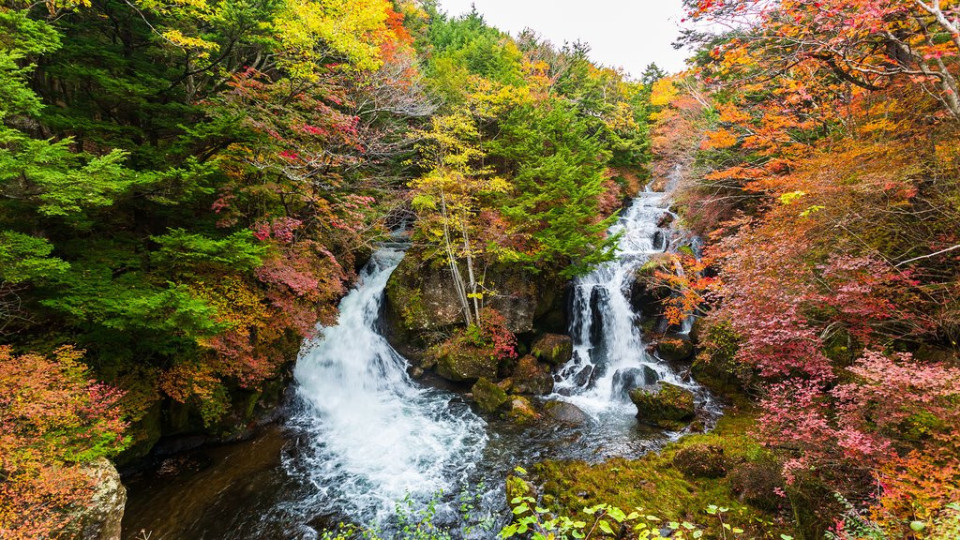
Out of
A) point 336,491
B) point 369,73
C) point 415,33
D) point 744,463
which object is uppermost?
point 415,33

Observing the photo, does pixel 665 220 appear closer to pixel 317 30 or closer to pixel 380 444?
pixel 380 444

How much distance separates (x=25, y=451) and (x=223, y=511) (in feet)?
12.8

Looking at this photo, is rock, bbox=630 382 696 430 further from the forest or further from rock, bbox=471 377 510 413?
rock, bbox=471 377 510 413

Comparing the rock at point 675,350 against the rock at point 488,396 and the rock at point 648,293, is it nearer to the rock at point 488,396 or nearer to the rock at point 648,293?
the rock at point 648,293

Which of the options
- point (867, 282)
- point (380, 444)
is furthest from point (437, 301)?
point (867, 282)

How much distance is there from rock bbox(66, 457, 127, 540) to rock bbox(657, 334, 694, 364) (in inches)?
587

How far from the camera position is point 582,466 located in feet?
26.6

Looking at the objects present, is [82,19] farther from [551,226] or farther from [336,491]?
[551,226]

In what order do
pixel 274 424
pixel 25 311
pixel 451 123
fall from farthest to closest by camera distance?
1. pixel 451 123
2. pixel 274 424
3. pixel 25 311

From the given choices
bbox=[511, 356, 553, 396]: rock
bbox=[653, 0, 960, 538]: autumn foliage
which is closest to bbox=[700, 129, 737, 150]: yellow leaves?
bbox=[653, 0, 960, 538]: autumn foliage

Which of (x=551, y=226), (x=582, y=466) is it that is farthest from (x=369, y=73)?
(x=582, y=466)

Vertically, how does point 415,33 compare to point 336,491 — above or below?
above

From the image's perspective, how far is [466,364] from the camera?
12.9 metres

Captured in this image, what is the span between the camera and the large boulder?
12805mm
